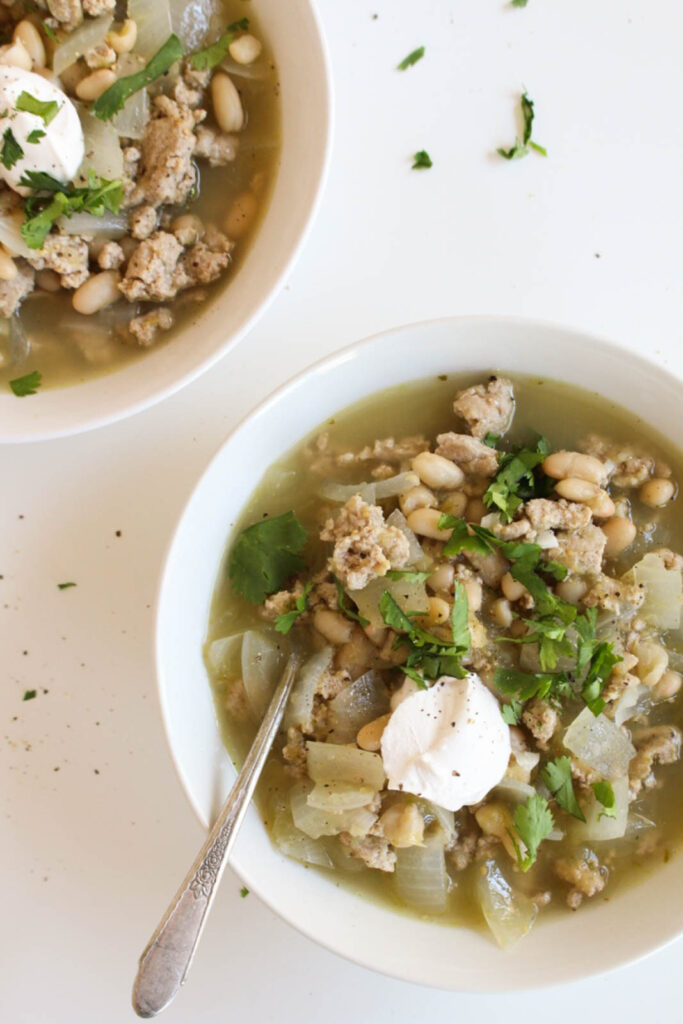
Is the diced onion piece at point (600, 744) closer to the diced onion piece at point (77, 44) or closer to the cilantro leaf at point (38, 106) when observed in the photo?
the cilantro leaf at point (38, 106)

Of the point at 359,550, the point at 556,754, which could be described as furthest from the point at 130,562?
the point at 556,754

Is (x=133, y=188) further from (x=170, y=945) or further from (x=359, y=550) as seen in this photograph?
(x=170, y=945)

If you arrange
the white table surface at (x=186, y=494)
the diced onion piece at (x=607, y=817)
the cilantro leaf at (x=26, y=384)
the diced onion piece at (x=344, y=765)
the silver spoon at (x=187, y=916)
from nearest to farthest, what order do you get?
the silver spoon at (x=187, y=916) < the diced onion piece at (x=344, y=765) < the diced onion piece at (x=607, y=817) < the cilantro leaf at (x=26, y=384) < the white table surface at (x=186, y=494)

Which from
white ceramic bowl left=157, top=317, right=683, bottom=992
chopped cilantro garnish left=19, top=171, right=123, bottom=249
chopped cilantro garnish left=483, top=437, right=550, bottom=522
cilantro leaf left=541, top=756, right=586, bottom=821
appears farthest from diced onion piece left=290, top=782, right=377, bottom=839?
chopped cilantro garnish left=19, top=171, right=123, bottom=249

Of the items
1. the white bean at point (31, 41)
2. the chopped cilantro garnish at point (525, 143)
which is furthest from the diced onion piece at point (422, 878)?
the white bean at point (31, 41)

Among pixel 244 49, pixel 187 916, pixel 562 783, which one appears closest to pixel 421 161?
pixel 244 49

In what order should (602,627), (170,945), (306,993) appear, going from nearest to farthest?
(170,945), (602,627), (306,993)

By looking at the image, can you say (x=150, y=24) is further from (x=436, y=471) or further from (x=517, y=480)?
(x=517, y=480)
